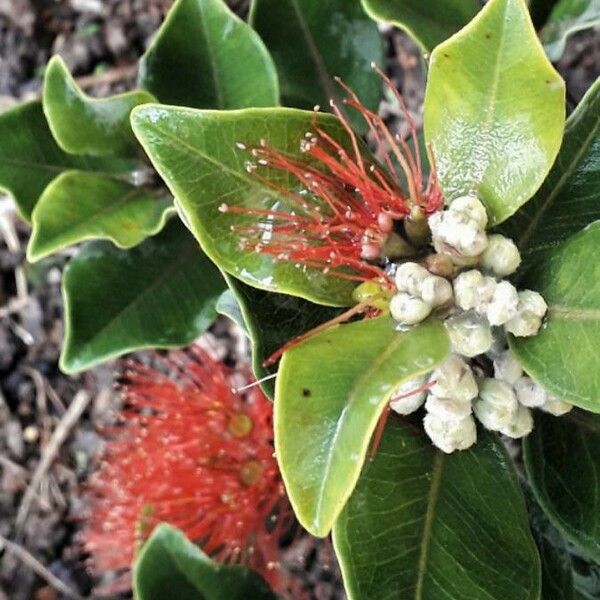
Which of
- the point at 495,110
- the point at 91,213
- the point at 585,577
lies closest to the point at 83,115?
the point at 91,213

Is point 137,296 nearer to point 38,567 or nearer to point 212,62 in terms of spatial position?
point 212,62

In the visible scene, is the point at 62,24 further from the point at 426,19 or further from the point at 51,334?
the point at 426,19

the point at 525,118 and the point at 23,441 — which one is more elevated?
the point at 525,118

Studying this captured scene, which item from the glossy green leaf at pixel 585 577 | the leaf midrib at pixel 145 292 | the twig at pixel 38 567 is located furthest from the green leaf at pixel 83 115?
the twig at pixel 38 567

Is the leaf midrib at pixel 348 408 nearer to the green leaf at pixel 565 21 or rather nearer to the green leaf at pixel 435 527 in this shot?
the green leaf at pixel 435 527

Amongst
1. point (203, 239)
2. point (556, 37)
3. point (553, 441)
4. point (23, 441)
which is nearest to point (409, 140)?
point (556, 37)
